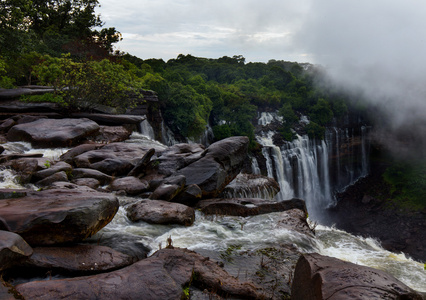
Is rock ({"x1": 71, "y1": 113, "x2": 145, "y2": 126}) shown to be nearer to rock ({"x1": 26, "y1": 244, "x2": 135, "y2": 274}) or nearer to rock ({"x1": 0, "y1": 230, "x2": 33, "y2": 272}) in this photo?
rock ({"x1": 26, "y1": 244, "x2": 135, "y2": 274})

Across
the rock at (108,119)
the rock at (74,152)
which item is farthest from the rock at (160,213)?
the rock at (108,119)

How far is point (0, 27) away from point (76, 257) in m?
17.0

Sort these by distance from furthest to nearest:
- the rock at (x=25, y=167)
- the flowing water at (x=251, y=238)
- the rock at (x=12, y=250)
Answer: the rock at (x=25, y=167) < the flowing water at (x=251, y=238) < the rock at (x=12, y=250)

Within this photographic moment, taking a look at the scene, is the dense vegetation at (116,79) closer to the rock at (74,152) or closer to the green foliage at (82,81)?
the green foliage at (82,81)

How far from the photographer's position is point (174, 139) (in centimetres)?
2678

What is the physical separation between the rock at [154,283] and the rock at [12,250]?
0.62 metres

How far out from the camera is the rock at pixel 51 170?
10363 mm

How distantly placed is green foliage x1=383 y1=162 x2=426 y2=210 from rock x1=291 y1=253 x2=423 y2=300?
112 feet

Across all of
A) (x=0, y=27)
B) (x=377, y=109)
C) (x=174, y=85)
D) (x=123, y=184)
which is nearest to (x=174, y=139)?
(x=174, y=85)

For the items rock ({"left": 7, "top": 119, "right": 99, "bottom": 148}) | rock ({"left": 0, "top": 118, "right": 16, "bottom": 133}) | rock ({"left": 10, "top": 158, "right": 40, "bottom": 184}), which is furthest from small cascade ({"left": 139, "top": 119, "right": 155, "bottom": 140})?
rock ({"left": 10, "top": 158, "right": 40, "bottom": 184})

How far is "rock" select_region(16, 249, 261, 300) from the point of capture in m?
4.25

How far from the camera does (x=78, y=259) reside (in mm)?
5422

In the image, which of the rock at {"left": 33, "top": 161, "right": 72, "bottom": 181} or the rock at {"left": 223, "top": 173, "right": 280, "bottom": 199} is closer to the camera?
the rock at {"left": 33, "top": 161, "right": 72, "bottom": 181}

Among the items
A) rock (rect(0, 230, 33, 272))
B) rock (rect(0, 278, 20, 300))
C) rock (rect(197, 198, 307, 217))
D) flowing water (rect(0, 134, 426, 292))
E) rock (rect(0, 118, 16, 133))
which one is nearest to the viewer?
rock (rect(0, 278, 20, 300))
